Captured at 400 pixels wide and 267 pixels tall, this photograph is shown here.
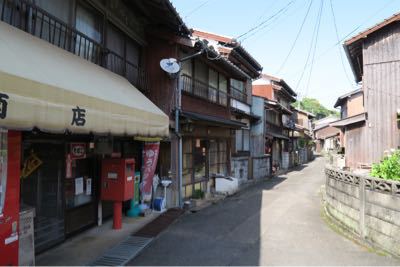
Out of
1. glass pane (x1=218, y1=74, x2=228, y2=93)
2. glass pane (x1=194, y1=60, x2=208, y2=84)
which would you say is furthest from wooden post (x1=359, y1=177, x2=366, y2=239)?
glass pane (x1=218, y1=74, x2=228, y2=93)

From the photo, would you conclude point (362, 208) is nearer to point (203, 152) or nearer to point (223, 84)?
point (203, 152)

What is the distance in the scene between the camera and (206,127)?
16.8 meters

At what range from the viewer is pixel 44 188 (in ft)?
27.6

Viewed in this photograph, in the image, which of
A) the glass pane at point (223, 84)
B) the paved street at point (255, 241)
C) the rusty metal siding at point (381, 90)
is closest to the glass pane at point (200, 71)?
the glass pane at point (223, 84)

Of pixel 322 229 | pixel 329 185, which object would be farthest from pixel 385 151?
pixel 322 229

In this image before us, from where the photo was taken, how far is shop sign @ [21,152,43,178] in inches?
306

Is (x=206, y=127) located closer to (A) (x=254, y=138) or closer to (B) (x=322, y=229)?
(B) (x=322, y=229)

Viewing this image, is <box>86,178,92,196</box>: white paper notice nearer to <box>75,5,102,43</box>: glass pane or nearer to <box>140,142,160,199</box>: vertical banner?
<box>140,142,160,199</box>: vertical banner

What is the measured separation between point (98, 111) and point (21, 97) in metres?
1.91

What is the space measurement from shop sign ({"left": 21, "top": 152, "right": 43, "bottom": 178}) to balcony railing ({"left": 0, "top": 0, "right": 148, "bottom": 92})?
2.65m

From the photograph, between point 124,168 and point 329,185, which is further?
point 329,185

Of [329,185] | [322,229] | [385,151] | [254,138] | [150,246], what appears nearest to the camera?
[150,246]

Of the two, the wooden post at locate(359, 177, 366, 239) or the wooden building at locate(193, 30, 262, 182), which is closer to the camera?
the wooden post at locate(359, 177, 366, 239)

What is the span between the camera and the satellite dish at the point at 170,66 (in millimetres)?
12562
